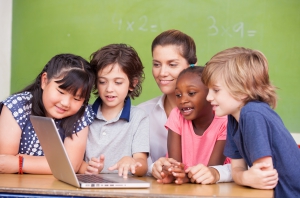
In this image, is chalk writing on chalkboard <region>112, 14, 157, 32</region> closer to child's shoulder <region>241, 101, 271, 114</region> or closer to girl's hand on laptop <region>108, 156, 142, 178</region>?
girl's hand on laptop <region>108, 156, 142, 178</region>

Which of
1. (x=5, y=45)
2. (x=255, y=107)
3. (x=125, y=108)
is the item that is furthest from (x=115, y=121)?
(x=5, y=45)

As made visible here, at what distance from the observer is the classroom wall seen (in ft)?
15.3

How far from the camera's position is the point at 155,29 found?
15.1ft

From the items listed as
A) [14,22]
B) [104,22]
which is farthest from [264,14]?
[14,22]

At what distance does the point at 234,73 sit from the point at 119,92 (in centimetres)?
69

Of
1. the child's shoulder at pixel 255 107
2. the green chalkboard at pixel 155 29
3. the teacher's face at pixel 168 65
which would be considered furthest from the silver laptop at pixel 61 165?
the green chalkboard at pixel 155 29

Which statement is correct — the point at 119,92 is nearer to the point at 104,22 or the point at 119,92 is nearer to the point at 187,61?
the point at 187,61

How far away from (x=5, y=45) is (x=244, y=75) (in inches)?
106

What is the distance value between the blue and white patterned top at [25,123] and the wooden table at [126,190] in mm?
400

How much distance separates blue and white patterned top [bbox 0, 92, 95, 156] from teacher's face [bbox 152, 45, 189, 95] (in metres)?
0.60

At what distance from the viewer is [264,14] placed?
4.53 metres

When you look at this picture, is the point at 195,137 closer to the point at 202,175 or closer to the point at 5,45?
the point at 202,175

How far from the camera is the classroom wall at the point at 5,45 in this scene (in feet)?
15.3

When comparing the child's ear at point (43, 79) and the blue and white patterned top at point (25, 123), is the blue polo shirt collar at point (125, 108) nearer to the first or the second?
the blue and white patterned top at point (25, 123)
